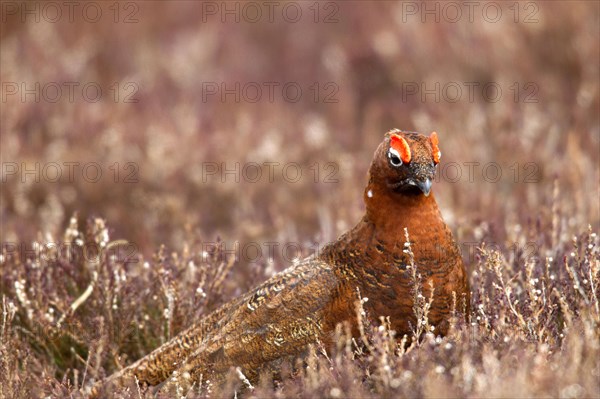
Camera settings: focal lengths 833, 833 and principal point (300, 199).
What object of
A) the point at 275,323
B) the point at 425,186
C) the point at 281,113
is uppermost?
the point at 281,113

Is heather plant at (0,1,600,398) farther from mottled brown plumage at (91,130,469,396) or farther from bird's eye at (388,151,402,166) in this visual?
bird's eye at (388,151,402,166)

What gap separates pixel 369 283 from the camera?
3344mm

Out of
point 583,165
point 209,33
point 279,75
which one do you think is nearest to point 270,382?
point 583,165

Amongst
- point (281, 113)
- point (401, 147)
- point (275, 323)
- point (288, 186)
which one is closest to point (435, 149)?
point (401, 147)

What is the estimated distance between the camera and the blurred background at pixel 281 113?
644cm

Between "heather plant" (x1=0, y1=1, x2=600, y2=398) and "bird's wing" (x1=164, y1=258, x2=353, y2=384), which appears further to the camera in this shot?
"bird's wing" (x1=164, y1=258, x2=353, y2=384)

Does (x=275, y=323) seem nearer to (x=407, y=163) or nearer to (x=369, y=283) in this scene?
(x=369, y=283)

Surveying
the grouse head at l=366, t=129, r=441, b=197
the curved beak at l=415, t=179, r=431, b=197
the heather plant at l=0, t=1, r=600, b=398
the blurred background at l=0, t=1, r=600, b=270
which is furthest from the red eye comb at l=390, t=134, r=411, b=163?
the blurred background at l=0, t=1, r=600, b=270

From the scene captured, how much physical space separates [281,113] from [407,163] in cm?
528

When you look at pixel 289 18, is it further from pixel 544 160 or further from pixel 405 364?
pixel 405 364

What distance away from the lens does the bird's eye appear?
3361 mm

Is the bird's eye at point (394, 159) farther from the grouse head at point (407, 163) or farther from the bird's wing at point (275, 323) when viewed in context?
the bird's wing at point (275, 323)

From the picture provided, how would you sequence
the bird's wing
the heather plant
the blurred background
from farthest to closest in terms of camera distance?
1. the blurred background
2. the bird's wing
3. the heather plant

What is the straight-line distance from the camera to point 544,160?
652 centimetres
